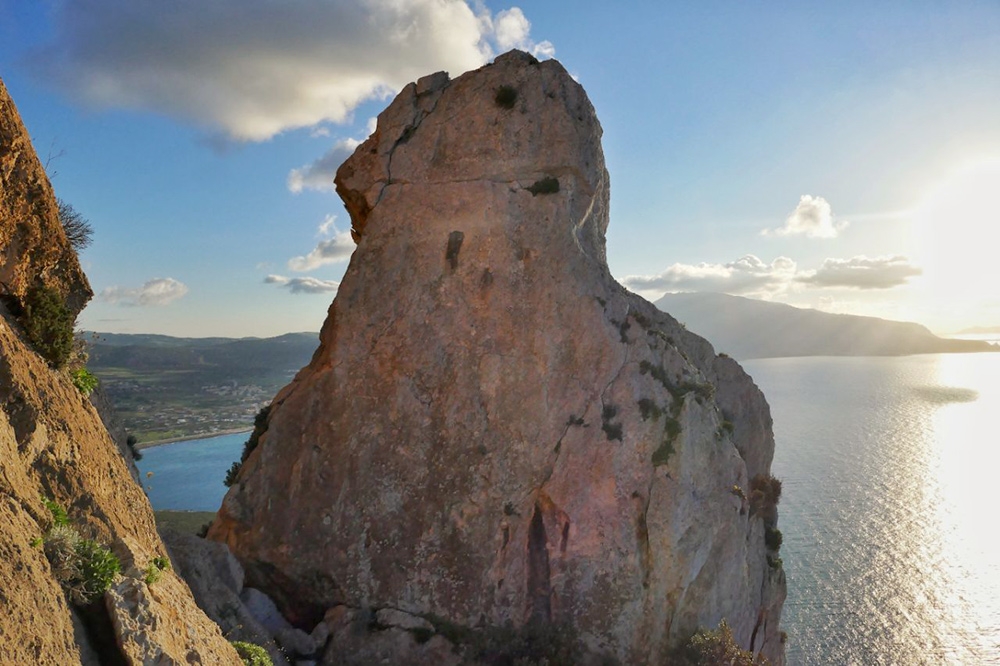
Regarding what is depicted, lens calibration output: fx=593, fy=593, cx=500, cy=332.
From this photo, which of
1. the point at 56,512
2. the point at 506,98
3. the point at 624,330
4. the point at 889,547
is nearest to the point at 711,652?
the point at 624,330

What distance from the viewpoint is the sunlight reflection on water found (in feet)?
178

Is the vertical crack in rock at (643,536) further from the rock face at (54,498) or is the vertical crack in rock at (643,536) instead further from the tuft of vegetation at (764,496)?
the rock face at (54,498)

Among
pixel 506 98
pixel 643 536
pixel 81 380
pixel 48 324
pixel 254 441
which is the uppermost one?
pixel 506 98

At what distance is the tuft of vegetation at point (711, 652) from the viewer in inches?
964

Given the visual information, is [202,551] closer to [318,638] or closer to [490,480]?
[318,638]

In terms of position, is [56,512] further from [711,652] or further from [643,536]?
[711,652]

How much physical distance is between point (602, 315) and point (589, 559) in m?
11.0

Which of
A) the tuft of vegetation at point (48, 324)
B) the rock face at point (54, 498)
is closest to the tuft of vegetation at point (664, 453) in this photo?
the rock face at point (54, 498)

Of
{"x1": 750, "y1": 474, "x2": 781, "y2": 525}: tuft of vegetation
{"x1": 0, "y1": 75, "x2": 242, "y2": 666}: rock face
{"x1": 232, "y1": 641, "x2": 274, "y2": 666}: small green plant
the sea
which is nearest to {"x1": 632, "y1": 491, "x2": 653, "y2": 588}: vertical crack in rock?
{"x1": 750, "y1": 474, "x2": 781, "y2": 525}: tuft of vegetation

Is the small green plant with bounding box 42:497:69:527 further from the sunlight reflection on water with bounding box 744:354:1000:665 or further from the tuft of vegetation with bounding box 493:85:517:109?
the sunlight reflection on water with bounding box 744:354:1000:665

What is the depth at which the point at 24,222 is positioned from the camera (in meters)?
14.0

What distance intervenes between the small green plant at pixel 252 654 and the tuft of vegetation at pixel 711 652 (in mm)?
16109

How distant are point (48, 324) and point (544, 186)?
2075 centimetres

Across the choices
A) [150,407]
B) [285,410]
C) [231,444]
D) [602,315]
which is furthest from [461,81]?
[150,407]
